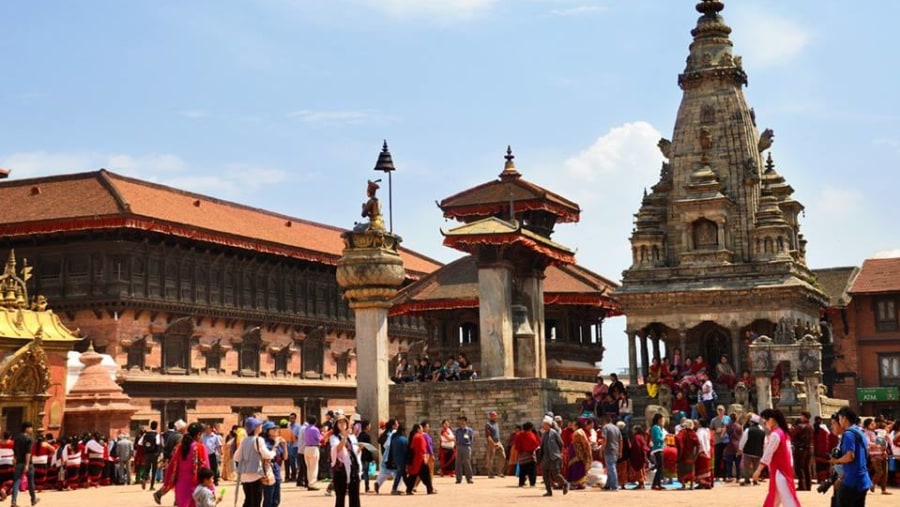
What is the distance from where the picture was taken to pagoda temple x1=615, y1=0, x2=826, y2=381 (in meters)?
38.5

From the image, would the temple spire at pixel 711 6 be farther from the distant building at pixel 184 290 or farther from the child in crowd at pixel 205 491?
the child in crowd at pixel 205 491

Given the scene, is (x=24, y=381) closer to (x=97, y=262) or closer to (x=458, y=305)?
(x=97, y=262)

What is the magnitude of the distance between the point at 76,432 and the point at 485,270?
10801mm

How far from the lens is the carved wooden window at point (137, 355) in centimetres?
4272

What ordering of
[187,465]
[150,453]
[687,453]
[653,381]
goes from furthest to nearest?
1. [653,381]
2. [150,453]
3. [687,453]
4. [187,465]

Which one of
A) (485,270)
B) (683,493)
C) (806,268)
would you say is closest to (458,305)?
(806,268)

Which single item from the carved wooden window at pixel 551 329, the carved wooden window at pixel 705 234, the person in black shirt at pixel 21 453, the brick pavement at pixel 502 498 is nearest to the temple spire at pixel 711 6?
the carved wooden window at pixel 705 234

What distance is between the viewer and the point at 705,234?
1575 inches

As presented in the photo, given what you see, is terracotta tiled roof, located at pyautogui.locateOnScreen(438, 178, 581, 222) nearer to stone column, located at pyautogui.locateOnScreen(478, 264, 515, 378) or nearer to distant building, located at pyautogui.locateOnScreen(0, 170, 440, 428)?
distant building, located at pyautogui.locateOnScreen(0, 170, 440, 428)

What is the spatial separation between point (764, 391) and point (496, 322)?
21.6 feet

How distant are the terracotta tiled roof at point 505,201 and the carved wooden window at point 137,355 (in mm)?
15765

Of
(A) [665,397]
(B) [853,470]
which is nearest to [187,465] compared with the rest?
(B) [853,470]

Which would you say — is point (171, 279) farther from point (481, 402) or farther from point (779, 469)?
point (779, 469)

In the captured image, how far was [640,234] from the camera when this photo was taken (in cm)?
4081
